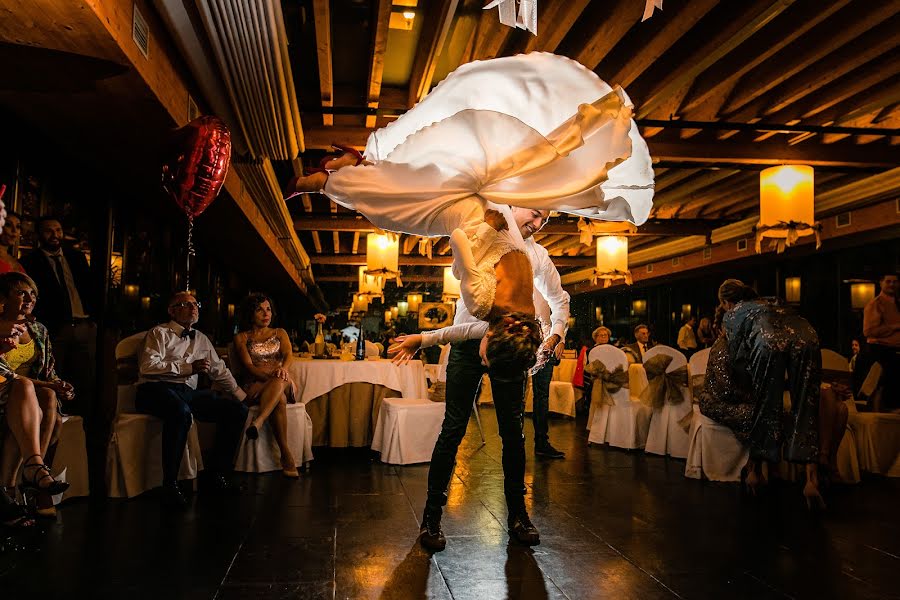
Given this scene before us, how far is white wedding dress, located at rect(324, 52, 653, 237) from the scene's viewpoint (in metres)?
2.22

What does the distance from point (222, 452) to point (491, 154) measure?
2.66m

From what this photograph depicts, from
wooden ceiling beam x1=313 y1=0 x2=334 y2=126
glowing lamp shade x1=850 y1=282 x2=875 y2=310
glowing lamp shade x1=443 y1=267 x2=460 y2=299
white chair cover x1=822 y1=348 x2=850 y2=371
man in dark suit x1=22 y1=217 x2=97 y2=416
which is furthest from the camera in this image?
glowing lamp shade x1=443 y1=267 x2=460 y2=299

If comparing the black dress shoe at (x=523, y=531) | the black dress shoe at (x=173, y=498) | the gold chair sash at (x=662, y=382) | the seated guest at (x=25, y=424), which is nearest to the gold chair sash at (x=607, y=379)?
the gold chair sash at (x=662, y=382)

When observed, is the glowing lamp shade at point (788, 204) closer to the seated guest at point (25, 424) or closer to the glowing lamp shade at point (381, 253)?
the glowing lamp shade at point (381, 253)

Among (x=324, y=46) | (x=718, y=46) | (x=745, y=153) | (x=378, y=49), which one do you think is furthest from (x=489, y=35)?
(x=745, y=153)

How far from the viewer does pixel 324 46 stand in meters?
3.65

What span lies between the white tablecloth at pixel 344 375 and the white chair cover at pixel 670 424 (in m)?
2.02

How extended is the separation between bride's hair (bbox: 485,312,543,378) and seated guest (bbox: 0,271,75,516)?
2096mm

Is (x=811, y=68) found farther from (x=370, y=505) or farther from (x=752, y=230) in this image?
(x=752, y=230)

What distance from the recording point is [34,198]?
4039 mm

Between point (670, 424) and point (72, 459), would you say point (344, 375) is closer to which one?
point (72, 459)

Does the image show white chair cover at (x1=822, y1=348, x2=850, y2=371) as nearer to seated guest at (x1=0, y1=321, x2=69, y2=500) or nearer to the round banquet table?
the round banquet table

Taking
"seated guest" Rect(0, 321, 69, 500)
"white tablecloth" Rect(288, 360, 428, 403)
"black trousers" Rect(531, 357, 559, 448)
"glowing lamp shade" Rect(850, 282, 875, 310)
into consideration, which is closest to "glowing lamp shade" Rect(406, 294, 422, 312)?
"glowing lamp shade" Rect(850, 282, 875, 310)

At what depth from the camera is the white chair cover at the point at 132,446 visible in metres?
3.56
